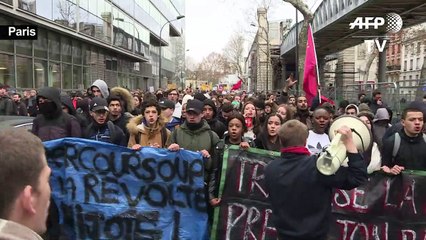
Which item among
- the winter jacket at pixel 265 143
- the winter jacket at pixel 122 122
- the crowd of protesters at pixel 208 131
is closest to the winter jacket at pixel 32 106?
the crowd of protesters at pixel 208 131

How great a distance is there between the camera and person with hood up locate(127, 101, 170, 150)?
Answer: 5.81 meters

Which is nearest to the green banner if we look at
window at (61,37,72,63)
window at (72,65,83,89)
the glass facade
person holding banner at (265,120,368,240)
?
person holding banner at (265,120,368,240)

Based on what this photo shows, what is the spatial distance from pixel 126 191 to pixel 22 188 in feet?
13.0

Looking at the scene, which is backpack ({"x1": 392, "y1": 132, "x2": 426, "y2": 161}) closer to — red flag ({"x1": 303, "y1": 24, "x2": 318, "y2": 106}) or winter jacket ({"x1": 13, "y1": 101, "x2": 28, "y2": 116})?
red flag ({"x1": 303, "y1": 24, "x2": 318, "y2": 106})

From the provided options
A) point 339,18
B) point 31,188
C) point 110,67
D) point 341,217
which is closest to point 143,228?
point 341,217

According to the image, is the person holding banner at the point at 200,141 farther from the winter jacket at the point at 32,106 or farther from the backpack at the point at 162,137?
the winter jacket at the point at 32,106

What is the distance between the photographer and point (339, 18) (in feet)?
66.6

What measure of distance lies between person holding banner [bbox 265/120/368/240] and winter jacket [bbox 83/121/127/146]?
2879 millimetres

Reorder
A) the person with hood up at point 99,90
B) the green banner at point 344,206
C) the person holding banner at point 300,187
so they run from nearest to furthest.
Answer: the person holding banner at point 300,187 → the green banner at point 344,206 → the person with hood up at point 99,90

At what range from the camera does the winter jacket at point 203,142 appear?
528 cm

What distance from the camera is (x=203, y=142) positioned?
539cm

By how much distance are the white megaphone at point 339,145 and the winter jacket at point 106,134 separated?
326 centimetres

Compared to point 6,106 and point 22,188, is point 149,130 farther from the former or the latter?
point 6,106

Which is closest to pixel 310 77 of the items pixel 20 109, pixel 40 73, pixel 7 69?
pixel 20 109
